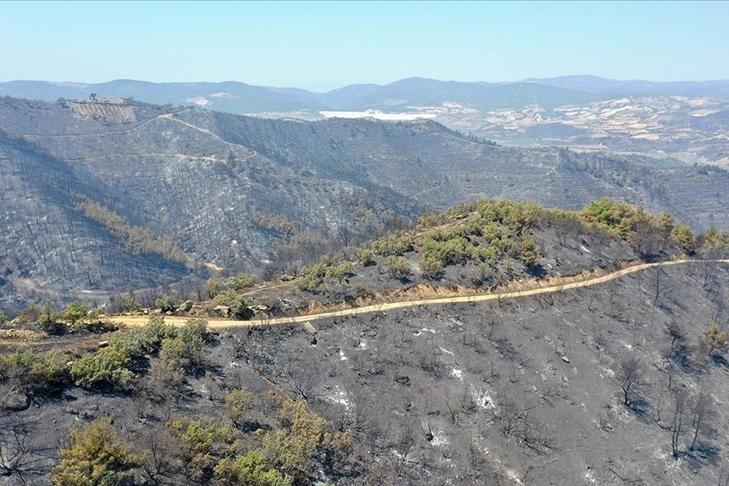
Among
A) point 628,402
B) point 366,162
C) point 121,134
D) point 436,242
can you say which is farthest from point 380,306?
point 366,162

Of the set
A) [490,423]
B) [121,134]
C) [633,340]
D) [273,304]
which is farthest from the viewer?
[121,134]

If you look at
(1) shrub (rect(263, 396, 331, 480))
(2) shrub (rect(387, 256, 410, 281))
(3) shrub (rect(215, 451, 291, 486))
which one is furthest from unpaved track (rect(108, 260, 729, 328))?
(3) shrub (rect(215, 451, 291, 486))

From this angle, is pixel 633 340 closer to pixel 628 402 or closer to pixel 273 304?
pixel 628 402

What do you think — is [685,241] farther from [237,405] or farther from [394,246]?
[237,405]

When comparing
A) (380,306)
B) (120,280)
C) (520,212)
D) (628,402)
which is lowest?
(120,280)

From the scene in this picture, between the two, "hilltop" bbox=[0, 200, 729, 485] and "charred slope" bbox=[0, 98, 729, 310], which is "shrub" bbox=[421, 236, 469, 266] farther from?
"charred slope" bbox=[0, 98, 729, 310]

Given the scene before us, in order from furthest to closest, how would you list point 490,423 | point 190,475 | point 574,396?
point 574,396
point 490,423
point 190,475
